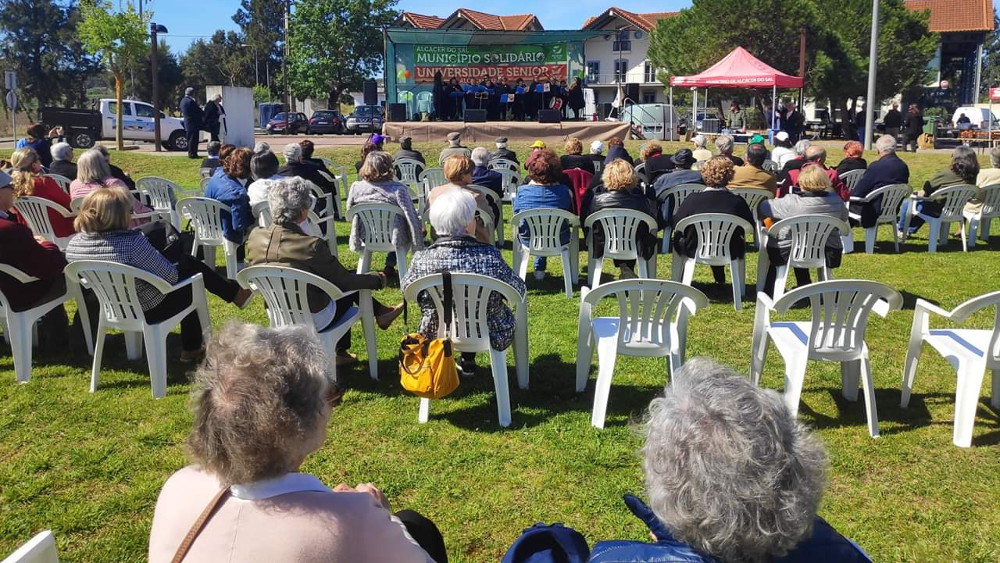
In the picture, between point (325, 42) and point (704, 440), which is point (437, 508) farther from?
point (325, 42)

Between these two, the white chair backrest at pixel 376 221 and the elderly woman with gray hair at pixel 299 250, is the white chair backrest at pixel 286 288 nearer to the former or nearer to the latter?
the elderly woman with gray hair at pixel 299 250

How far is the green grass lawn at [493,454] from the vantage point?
3.07 m

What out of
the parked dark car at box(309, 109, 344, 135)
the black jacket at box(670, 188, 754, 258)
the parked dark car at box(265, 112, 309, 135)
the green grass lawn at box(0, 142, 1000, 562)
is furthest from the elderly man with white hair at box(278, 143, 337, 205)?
the parked dark car at box(265, 112, 309, 135)

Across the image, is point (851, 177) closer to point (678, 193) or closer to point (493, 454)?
point (678, 193)

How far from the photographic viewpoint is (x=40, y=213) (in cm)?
671

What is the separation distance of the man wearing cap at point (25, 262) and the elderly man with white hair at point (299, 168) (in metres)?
3.70

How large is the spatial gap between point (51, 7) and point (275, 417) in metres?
62.2

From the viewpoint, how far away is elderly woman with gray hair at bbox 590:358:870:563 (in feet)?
4.72

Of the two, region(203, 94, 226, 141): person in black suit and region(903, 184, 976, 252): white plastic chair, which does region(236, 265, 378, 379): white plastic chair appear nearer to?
region(903, 184, 976, 252): white plastic chair

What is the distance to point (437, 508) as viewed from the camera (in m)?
3.24

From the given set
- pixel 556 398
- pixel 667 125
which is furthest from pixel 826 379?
pixel 667 125

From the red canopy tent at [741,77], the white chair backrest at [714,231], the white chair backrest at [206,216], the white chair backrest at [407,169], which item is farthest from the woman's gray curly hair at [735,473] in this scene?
the red canopy tent at [741,77]

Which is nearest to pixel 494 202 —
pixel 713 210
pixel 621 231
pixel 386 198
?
pixel 386 198

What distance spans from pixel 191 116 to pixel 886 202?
15.2 meters
